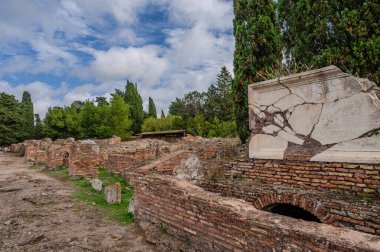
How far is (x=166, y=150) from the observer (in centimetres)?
1454

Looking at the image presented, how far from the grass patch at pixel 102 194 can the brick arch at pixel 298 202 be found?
9.19ft

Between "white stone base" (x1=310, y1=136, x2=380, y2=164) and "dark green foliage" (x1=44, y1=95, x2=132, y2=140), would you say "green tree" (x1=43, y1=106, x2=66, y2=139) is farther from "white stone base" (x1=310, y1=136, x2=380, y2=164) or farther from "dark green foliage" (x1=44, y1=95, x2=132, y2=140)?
"white stone base" (x1=310, y1=136, x2=380, y2=164)

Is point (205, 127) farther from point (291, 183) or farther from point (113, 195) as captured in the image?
point (291, 183)

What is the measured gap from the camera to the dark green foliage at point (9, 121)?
3825 cm

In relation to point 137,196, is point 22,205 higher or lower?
lower

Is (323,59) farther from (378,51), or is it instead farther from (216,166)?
(216,166)

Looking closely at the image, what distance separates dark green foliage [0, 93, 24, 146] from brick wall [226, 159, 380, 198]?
1659 inches

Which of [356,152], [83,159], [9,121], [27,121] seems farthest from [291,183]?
[27,121]

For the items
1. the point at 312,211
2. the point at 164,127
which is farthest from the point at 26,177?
the point at 164,127

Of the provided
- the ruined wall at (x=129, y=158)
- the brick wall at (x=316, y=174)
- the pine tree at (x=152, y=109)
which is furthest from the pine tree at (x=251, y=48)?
the pine tree at (x=152, y=109)

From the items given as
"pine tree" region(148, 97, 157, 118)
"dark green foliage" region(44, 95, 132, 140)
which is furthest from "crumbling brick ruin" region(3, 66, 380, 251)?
"pine tree" region(148, 97, 157, 118)

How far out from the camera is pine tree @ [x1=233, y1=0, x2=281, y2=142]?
9320 mm

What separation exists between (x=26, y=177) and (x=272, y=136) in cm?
1073

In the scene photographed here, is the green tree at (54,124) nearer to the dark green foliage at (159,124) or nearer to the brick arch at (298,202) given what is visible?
the dark green foliage at (159,124)
